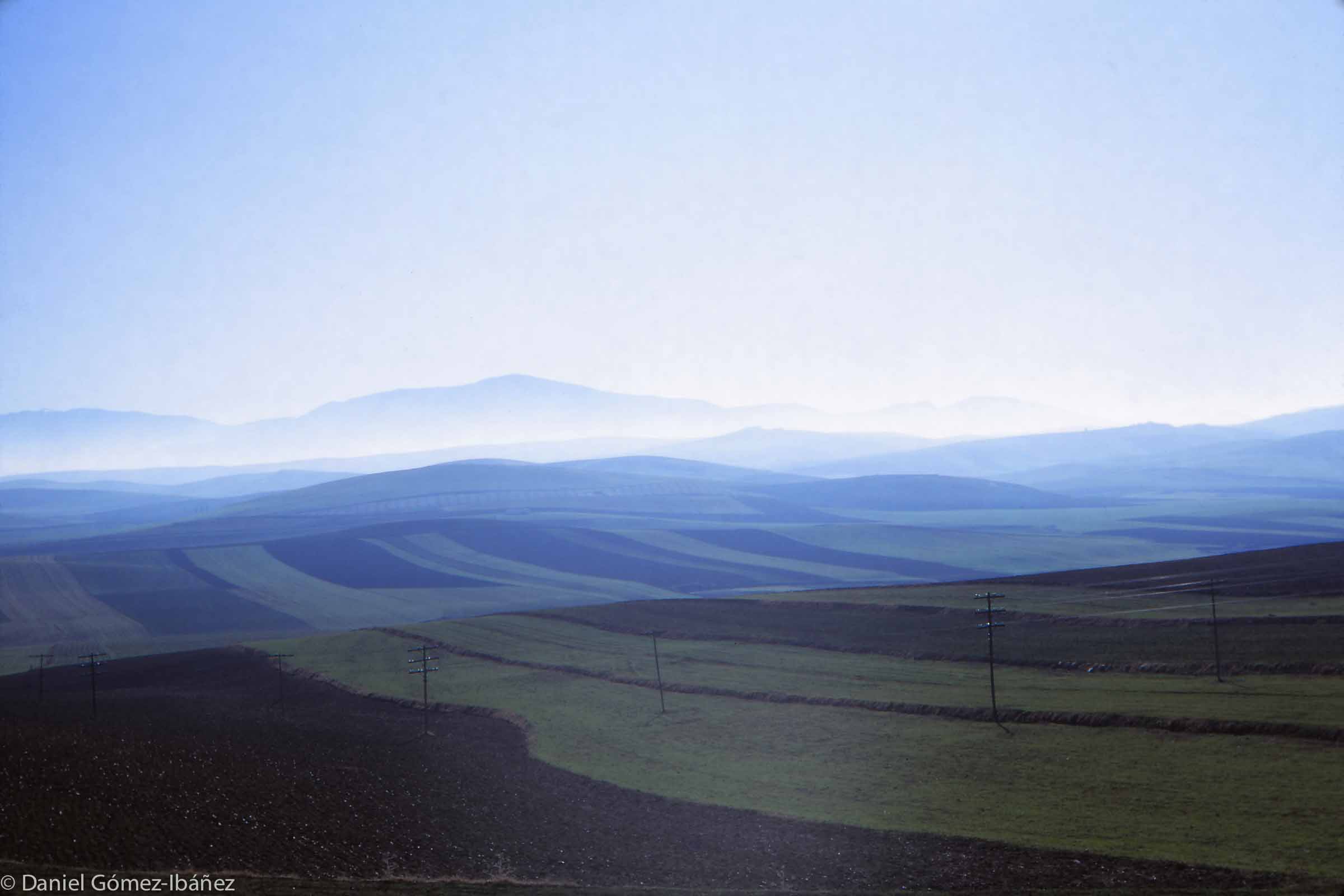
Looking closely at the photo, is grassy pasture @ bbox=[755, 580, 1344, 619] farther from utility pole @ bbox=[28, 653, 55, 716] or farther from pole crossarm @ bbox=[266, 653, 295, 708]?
utility pole @ bbox=[28, 653, 55, 716]

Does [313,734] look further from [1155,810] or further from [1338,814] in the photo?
[1338,814]

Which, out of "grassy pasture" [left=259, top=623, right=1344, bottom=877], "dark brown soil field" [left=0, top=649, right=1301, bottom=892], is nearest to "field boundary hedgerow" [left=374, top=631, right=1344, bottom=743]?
"grassy pasture" [left=259, top=623, right=1344, bottom=877]

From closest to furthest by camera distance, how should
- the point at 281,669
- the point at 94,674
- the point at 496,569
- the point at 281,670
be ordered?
the point at 94,674 → the point at 281,670 → the point at 281,669 → the point at 496,569

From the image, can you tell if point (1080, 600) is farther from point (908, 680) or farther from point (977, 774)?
point (977, 774)

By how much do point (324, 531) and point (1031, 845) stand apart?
494 ft

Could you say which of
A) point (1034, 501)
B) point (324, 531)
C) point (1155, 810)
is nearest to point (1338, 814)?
point (1155, 810)

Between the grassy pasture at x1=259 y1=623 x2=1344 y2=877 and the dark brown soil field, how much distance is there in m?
1.27

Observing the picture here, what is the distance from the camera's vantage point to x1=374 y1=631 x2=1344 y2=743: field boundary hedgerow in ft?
103

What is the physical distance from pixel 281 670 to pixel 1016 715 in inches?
1587

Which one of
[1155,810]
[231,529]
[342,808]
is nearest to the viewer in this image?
[1155,810]

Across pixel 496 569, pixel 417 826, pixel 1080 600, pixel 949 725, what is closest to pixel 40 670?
pixel 417 826

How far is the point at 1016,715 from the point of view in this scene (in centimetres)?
3678

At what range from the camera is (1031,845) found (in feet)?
79.7

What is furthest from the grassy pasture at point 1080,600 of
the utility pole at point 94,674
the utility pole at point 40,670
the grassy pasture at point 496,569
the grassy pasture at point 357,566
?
the grassy pasture at point 357,566
